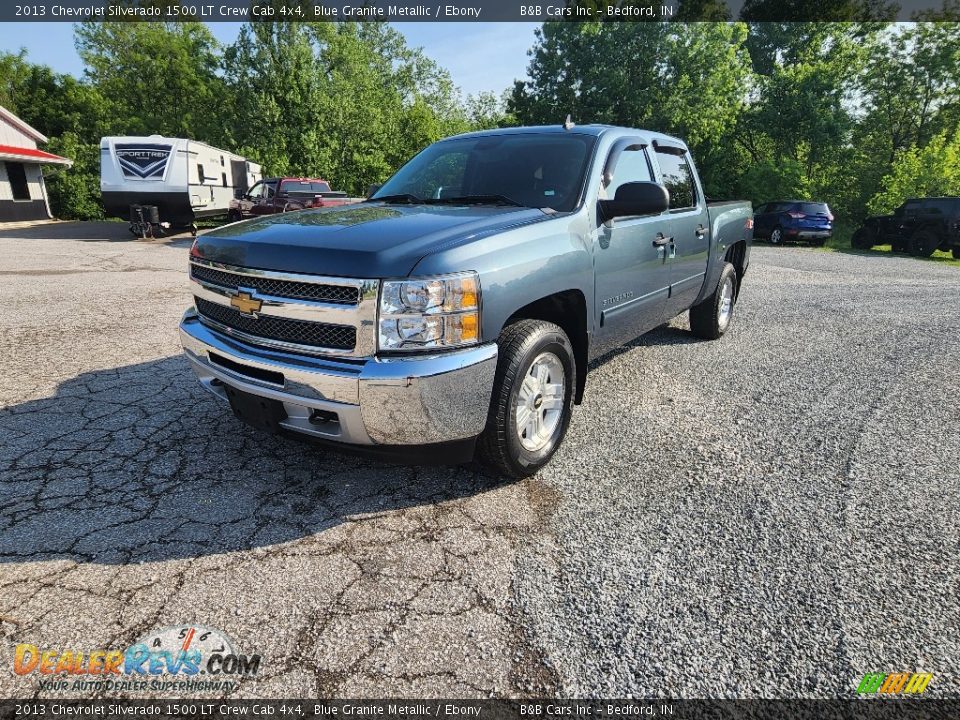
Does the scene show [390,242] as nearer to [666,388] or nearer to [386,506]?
[386,506]

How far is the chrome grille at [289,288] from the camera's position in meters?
2.39

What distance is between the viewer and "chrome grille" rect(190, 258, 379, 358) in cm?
237

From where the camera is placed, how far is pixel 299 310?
2.50 metres

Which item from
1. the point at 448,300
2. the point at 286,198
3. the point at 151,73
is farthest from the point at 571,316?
the point at 151,73

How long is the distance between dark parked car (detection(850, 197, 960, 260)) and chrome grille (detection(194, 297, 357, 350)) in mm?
19393

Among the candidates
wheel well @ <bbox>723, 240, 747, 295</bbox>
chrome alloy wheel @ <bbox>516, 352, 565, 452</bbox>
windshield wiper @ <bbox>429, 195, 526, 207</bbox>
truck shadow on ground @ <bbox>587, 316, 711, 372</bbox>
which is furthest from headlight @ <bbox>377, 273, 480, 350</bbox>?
wheel well @ <bbox>723, 240, 747, 295</bbox>

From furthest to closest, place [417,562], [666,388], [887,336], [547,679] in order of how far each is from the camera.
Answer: [887,336] → [666,388] → [417,562] → [547,679]

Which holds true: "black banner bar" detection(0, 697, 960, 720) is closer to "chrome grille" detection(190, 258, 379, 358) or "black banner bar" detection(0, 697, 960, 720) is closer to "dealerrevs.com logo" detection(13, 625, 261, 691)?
"dealerrevs.com logo" detection(13, 625, 261, 691)

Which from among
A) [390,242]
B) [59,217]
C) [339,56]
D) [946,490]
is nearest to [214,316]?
[390,242]

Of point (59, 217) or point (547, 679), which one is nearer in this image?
point (547, 679)

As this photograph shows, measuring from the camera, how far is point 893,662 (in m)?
1.91

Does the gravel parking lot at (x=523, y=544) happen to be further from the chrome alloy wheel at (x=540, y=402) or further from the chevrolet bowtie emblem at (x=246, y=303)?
the chevrolet bowtie emblem at (x=246, y=303)

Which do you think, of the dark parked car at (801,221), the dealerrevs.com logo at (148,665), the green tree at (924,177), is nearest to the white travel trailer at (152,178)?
the dealerrevs.com logo at (148,665)

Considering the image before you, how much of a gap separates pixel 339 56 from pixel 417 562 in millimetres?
38405
